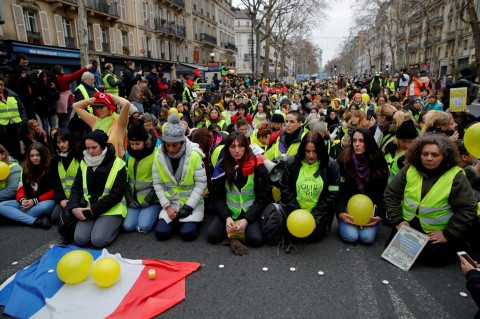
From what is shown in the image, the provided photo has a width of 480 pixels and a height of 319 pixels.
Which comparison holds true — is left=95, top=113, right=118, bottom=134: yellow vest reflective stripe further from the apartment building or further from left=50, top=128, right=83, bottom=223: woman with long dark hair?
the apartment building

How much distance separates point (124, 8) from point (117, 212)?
84.4 feet

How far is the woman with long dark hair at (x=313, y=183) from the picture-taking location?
3.85 metres

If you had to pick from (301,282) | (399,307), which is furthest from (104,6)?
(399,307)

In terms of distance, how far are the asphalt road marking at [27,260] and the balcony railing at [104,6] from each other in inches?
846

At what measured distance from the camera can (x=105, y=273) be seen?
2.98 m

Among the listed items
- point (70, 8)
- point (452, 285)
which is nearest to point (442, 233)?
point (452, 285)

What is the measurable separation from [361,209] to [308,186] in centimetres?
70

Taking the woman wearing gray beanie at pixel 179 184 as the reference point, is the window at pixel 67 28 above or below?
above

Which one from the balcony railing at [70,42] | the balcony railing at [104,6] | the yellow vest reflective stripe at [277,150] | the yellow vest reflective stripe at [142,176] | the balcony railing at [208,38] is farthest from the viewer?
the balcony railing at [208,38]

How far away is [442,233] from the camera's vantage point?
126 inches

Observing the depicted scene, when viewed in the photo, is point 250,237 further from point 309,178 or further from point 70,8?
point 70,8

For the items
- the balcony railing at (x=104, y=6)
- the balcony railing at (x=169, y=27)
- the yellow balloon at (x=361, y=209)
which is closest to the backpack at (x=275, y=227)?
the yellow balloon at (x=361, y=209)

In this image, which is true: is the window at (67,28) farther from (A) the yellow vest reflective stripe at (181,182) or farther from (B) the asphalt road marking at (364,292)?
(B) the asphalt road marking at (364,292)

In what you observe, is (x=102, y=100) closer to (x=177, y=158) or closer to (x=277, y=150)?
(x=177, y=158)
